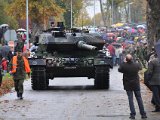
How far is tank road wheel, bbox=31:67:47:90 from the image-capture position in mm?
23219

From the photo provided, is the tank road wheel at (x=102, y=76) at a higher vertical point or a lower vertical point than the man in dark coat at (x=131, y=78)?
lower

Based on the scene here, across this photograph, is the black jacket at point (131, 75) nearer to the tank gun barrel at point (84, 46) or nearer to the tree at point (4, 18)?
the tank gun barrel at point (84, 46)

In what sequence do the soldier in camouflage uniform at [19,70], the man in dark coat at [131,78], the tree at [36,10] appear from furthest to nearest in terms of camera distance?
1. the tree at [36,10]
2. the soldier in camouflage uniform at [19,70]
3. the man in dark coat at [131,78]

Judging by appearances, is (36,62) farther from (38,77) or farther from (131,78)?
(131,78)

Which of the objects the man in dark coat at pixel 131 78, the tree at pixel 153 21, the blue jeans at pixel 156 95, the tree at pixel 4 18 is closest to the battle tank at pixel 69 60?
the tree at pixel 153 21

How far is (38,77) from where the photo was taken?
76.3 ft

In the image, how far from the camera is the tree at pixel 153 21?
23.7 metres

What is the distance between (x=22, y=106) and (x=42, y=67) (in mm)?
5520

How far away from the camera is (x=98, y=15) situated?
160 metres

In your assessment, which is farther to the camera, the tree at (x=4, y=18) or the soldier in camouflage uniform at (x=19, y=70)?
the tree at (x=4, y=18)

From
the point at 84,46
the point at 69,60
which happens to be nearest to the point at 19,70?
the point at 69,60

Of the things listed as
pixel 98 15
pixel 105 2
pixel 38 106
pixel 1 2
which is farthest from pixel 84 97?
pixel 98 15

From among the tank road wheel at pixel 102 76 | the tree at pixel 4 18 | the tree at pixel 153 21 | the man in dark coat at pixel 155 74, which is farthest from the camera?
the tree at pixel 4 18

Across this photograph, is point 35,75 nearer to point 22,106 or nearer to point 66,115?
point 22,106
